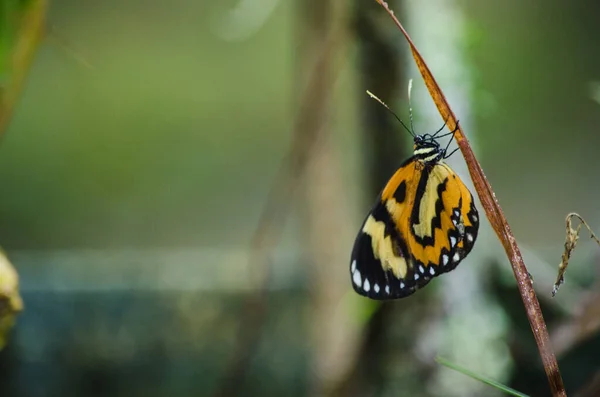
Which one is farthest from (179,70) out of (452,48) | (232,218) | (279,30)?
(452,48)

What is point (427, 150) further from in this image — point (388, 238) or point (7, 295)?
point (7, 295)

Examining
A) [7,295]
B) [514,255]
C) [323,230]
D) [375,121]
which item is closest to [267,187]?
[323,230]

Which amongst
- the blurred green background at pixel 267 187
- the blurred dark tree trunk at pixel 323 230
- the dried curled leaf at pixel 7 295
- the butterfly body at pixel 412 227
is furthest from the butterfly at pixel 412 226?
the blurred dark tree trunk at pixel 323 230

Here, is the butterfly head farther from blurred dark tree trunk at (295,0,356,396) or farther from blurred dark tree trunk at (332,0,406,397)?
blurred dark tree trunk at (295,0,356,396)

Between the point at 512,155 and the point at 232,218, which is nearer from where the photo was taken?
the point at 512,155

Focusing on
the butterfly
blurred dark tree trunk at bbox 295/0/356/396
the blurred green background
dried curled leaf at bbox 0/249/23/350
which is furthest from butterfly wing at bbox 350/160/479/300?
blurred dark tree trunk at bbox 295/0/356/396

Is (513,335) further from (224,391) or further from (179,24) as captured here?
(179,24)

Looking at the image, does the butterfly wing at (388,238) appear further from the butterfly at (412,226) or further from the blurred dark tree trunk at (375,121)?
the blurred dark tree trunk at (375,121)
